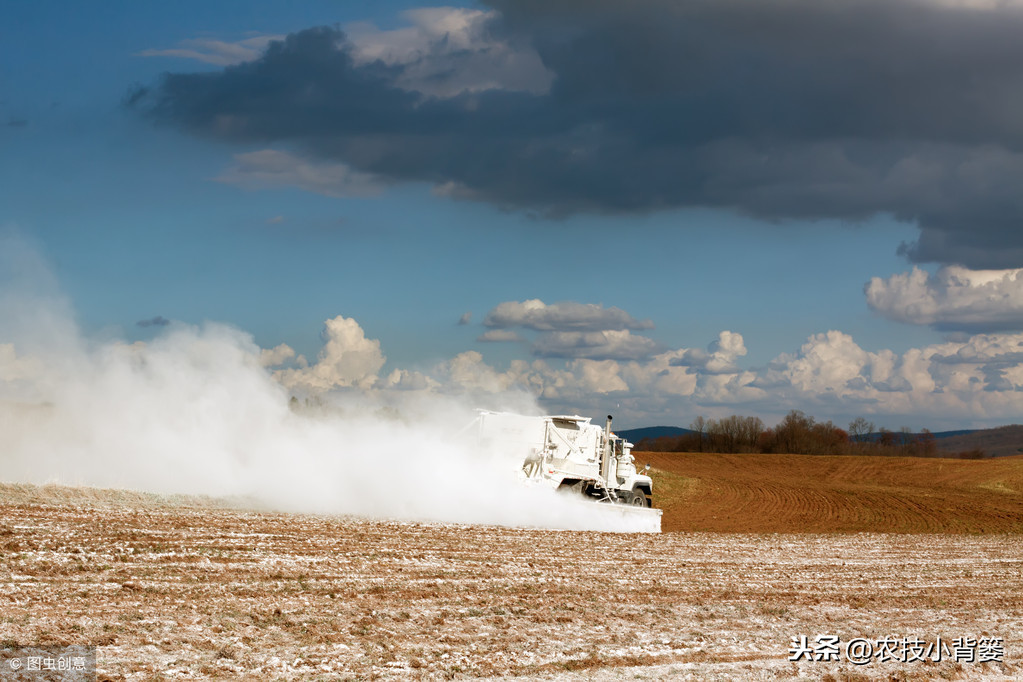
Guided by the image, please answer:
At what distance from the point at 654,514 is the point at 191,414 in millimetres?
16748

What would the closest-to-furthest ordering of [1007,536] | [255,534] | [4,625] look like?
[4,625], [255,534], [1007,536]

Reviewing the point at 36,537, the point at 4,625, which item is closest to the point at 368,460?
the point at 36,537

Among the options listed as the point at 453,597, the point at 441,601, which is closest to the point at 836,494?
the point at 453,597

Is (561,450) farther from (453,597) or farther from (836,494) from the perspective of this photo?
(836,494)

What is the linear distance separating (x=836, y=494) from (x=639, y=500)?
2975cm

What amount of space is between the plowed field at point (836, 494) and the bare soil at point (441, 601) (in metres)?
14.9

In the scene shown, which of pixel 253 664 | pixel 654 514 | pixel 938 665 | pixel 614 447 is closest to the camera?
pixel 253 664

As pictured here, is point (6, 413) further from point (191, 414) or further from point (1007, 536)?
point (1007, 536)

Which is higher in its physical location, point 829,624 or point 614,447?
point 614,447

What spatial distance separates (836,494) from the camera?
56.0 meters

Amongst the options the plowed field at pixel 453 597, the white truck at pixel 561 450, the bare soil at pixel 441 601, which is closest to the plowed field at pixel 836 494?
the white truck at pixel 561 450

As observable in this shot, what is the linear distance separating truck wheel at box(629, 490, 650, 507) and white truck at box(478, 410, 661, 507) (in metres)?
0.43

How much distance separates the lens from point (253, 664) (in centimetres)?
971

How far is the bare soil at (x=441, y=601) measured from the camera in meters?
10.3
